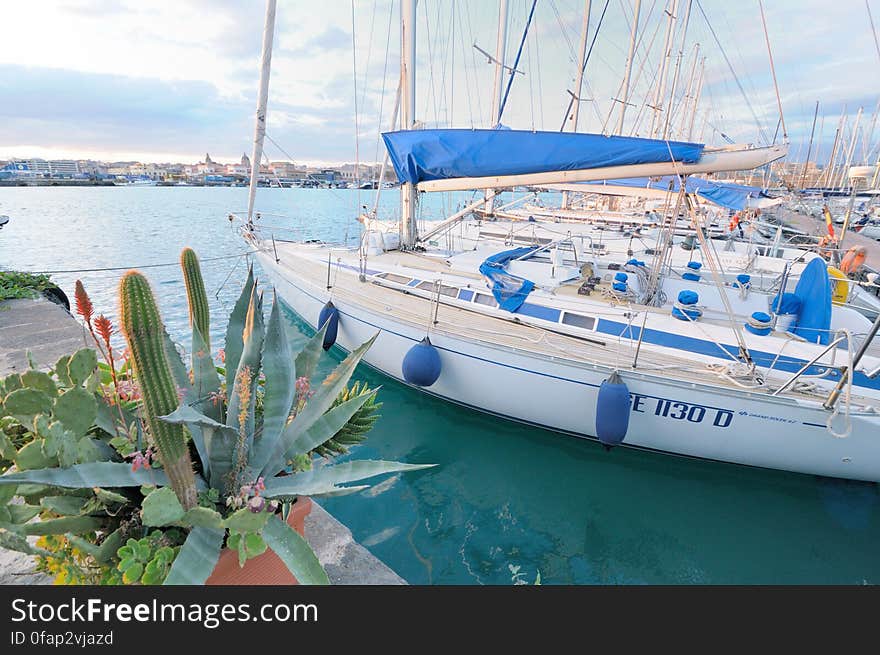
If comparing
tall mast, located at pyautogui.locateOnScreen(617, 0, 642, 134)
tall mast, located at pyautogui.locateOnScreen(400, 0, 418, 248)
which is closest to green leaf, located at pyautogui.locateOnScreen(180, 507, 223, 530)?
tall mast, located at pyautogui.locateOnScreen(400, 0, 418, 248)

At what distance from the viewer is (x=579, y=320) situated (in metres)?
6.36

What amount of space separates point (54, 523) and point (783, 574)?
18.9ft

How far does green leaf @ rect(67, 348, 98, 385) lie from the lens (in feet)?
6.12

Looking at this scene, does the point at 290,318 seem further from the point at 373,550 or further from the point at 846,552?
the point at 846,552

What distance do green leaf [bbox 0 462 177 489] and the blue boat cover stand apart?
22.3ft

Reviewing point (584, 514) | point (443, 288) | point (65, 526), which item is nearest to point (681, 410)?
point (584, 514)

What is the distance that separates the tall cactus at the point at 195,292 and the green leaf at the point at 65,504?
827 millimetres

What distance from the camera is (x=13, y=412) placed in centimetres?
172

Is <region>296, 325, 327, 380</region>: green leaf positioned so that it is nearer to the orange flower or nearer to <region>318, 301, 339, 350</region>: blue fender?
the orange flower

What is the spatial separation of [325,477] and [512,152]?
5.96m

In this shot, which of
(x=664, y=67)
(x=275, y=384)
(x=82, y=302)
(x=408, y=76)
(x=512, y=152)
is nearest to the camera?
(x=82, y=302)

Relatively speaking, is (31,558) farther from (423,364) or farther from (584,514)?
(584,514)

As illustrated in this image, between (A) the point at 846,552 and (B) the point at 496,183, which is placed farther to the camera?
(B) the point at 496,183
